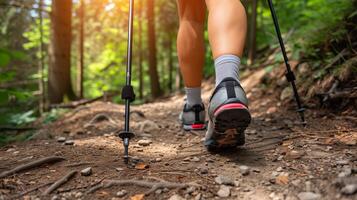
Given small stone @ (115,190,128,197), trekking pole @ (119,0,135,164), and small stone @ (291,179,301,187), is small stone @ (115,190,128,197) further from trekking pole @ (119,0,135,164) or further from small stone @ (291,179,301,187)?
small stone @ (291,179,301,187)

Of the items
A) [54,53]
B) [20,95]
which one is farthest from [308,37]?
[54,53]

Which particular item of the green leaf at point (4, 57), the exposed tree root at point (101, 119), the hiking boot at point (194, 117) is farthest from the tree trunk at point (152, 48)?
the green leaf at point (4, 57)

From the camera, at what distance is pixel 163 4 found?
512 inches

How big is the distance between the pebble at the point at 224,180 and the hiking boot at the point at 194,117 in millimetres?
1225

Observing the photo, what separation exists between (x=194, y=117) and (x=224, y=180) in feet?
4.30

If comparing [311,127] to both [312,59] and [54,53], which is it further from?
[54,53]

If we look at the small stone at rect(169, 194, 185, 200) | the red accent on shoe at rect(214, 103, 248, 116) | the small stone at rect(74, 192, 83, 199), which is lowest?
the small stone at rect(74, 192, 83, 199)

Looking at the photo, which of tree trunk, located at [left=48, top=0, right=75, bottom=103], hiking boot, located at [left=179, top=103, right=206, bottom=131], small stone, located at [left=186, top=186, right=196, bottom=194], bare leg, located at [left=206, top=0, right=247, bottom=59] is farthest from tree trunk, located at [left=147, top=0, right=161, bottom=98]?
small stone, located at [left=186, top=186, right=196, bottom=194]

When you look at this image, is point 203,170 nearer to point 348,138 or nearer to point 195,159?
point 195,159

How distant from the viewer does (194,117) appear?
9.87ft

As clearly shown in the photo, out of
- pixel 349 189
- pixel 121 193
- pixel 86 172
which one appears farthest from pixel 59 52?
pixel 349 189

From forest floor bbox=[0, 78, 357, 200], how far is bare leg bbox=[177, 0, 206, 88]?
1.90 feet

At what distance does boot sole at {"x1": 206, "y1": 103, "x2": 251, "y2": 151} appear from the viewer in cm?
174

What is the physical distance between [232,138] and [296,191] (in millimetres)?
519
